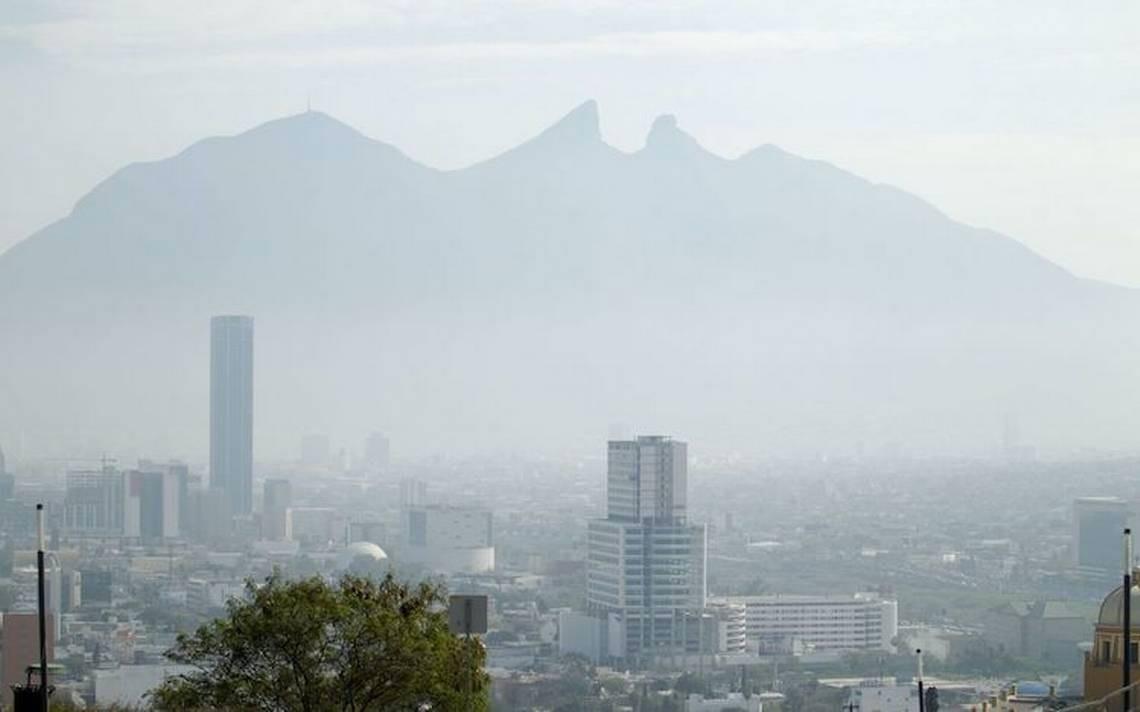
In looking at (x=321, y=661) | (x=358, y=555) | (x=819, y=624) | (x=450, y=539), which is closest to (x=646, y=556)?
(x=819, y=624)

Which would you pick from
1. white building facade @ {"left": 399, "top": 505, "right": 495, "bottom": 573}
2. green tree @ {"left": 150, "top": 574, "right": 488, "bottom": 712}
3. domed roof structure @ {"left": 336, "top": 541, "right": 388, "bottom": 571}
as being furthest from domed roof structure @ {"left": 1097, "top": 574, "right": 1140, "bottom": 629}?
white building facade @ {"left": 399, "top": 505, "right": 495, "bottom": 573}

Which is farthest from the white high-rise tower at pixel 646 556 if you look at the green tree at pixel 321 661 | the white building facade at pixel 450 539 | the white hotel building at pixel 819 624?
the green tree at pixel 321 661

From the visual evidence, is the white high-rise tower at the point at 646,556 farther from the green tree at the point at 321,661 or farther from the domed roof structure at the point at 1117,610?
the green tree at the point at 321,661

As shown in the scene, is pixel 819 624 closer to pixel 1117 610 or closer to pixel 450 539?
pixel 450 539

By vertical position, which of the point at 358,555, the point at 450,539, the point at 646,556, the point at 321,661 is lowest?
the point at 450,539

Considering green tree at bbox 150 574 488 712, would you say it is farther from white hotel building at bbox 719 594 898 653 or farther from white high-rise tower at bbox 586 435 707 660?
white high-rise tower at bbox 586 435 707 660

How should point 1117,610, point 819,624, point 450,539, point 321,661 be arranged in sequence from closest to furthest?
point 321,661, point 1117,610, point 819,624, point 450,539

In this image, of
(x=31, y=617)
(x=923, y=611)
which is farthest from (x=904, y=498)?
(x=31, y=617)
